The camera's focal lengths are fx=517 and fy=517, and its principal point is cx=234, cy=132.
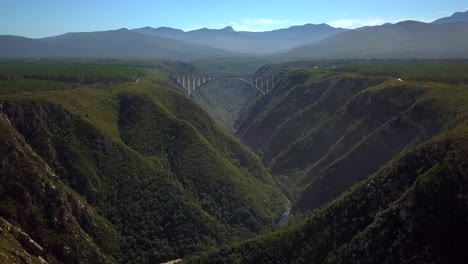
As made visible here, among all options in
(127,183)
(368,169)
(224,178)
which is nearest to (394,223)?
(368,169)

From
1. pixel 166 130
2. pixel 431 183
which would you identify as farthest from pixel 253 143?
pixel 431 183

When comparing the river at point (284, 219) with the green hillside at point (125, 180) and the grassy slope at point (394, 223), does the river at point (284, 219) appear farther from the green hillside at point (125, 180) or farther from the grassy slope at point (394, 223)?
the grassy slope at point (394, 223)

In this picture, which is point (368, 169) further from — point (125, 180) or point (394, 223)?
point (125, 180)

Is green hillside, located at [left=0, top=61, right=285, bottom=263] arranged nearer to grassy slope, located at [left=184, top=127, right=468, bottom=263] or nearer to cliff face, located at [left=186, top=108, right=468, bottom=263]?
grassy slope, located at [left=184, top=127, right=468, bottom=263]

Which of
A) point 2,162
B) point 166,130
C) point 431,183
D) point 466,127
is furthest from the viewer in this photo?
point 166,130

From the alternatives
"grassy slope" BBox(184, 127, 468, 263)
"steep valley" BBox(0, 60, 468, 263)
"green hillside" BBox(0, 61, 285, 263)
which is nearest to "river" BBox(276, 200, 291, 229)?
"steep valley" BBox(0, 60, 468, 263)

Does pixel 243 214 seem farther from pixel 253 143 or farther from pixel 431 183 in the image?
pixel 253 143
